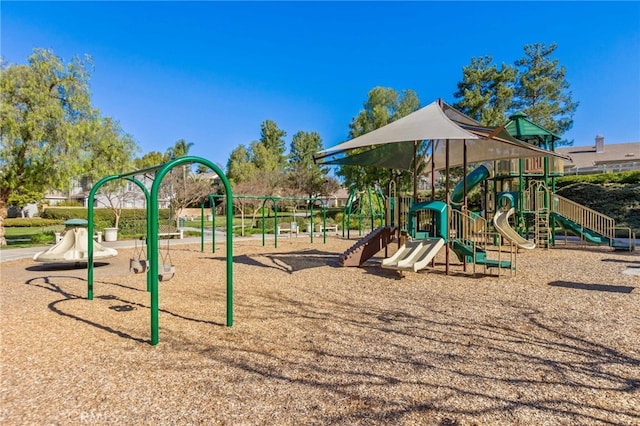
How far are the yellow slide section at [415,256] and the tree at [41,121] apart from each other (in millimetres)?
12933

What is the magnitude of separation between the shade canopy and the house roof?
2929 cm

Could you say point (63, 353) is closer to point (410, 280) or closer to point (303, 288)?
point (303, 288)

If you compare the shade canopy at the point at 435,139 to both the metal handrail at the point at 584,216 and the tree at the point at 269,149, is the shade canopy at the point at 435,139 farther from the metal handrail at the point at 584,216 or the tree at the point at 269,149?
the tree at the point at 269,149

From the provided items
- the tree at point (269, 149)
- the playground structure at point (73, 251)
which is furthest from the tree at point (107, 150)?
the tree at point (269, 149)

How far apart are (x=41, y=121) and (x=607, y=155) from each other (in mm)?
44571

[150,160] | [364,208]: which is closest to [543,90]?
[364,208]

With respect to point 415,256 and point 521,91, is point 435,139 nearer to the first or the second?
point 415,256

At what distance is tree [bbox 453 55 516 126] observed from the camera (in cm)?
2838

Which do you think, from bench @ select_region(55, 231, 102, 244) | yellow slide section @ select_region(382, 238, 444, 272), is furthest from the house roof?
bench @ select_region(55, 231, 102, 244)

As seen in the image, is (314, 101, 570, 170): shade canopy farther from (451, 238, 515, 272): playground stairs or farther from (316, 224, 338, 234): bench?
(316, 224, 338, 234): bench

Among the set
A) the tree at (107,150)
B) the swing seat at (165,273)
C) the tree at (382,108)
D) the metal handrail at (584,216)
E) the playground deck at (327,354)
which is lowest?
the playground deck at (327,354)

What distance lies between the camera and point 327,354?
4.05m

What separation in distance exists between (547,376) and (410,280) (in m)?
4.90

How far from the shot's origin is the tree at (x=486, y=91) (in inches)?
1117
